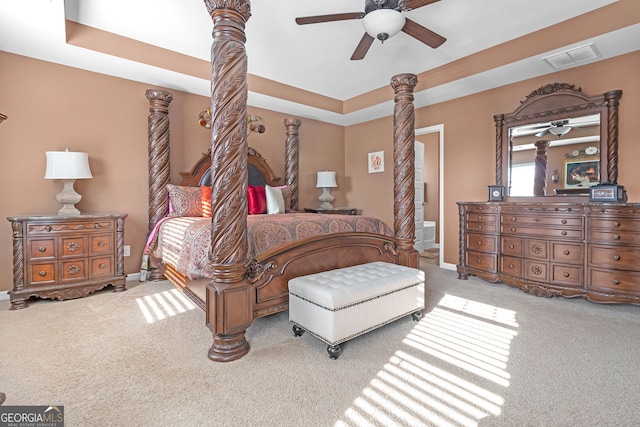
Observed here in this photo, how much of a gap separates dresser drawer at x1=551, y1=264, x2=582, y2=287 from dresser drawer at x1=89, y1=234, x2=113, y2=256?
4.78 metres

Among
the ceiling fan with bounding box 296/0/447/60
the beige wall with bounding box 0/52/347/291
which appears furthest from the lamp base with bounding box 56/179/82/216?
the ceiling fan with bounding box 296/0/447/60

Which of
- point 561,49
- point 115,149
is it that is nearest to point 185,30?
point 115,149

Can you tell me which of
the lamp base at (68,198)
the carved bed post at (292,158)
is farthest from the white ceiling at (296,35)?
the lamp base at (68,198)

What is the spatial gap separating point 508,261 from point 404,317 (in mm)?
1760

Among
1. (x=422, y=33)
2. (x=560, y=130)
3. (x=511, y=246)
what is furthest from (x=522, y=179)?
(x=422, y=33)

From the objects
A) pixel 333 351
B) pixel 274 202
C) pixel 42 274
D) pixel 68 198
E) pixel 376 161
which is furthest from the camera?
pixel 376 161

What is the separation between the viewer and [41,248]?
2904 millimetres

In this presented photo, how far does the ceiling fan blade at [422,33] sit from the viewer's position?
253 cm

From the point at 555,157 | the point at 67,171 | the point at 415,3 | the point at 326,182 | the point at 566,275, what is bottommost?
the point at 566,275

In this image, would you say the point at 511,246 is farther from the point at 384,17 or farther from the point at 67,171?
the point at 67,171

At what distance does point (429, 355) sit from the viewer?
199 cm

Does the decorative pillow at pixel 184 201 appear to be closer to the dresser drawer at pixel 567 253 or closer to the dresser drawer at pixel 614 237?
the dresser drawer at pixel 567 253

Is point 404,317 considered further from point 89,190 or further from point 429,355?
point 89,190

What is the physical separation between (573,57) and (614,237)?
6.32 feet
